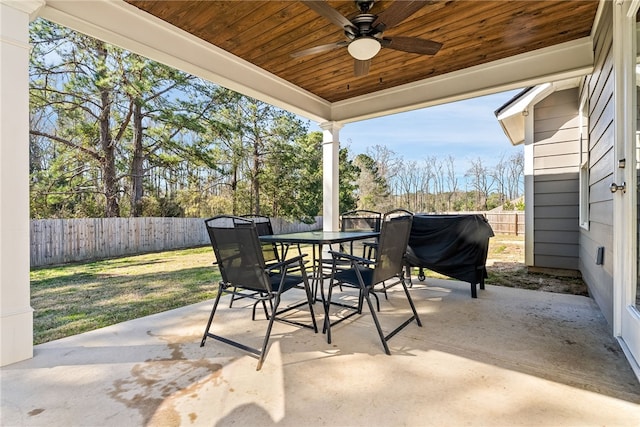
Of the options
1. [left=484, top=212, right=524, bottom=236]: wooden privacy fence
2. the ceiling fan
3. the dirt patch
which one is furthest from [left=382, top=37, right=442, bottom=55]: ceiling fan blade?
[left=484, top=212, right=524, bottom=236]: wooden privacy fence

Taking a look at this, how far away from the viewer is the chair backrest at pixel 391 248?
2195 mm

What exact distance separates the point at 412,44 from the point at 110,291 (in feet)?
15.1

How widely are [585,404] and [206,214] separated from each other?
9028 millimetres

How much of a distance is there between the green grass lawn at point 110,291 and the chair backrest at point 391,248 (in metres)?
2.29

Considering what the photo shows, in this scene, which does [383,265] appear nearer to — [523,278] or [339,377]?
A: [339,377]

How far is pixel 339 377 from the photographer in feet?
5.85

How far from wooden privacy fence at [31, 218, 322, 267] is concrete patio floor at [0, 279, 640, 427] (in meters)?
4.82

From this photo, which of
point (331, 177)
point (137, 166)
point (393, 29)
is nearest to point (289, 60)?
point (393, 29)

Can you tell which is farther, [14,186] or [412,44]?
[412,44]

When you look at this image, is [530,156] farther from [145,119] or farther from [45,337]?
[145,119]

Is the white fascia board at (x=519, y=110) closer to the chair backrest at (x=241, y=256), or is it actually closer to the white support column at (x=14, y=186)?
the chair backrest at (x=241, y=256)

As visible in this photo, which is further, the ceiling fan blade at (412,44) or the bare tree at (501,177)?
the bare tree at (501,177)

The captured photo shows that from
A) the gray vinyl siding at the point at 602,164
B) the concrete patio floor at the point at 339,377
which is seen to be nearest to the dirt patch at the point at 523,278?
the gray vinyl siding at the point at 602,164

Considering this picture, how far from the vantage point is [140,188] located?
809cm
